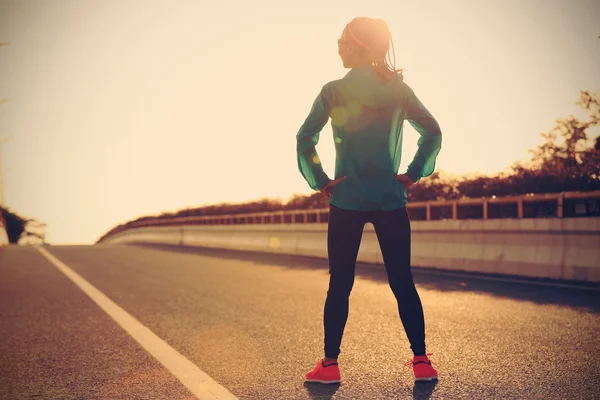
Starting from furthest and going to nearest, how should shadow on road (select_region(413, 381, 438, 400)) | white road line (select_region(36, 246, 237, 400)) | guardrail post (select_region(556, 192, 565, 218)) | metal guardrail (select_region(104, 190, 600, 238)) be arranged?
1. metal guardrail (select_region(104, 190, 600, 238))
2. guardrail post (select_region(556, 192, 565, 218))
3. white road line (select_region(36, 246, 237, 400))
4. shadow on road (select_region(413, 381, 438, 400))

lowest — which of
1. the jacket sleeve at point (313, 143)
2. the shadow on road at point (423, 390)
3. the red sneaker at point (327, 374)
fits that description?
the shadow on road at point (423, 390)

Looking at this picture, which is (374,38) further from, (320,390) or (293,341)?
(293,341)

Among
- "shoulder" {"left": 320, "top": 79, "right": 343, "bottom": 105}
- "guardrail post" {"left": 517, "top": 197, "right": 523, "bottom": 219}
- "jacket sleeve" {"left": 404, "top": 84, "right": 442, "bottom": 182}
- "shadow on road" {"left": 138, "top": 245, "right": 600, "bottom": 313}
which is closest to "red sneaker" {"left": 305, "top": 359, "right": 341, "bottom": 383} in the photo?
"jacket sleeve" {"left": 404, "top": 84, "right": 442, "bottom": 182}

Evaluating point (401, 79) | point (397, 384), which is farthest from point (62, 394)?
point (401, 79)

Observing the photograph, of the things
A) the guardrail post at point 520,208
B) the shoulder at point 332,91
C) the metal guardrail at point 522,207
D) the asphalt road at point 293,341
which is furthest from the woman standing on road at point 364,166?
the guardrail post at point 520,208

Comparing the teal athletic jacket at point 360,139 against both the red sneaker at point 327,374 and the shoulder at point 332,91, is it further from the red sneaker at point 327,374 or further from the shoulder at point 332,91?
the red sneaker at point 327,374

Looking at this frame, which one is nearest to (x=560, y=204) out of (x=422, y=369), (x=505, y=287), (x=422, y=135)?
(x=505, y=287)

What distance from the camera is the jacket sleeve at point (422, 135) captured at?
429 cm

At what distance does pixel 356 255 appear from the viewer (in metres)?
4.21

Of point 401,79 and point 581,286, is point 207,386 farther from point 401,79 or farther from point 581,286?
point 581,286

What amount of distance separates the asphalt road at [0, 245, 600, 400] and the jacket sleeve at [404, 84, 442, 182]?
1372 millimetres

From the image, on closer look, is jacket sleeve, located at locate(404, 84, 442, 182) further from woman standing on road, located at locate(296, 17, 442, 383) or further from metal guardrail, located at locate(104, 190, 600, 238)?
metal guardrail, located at locate(104, 190, 600, 238)

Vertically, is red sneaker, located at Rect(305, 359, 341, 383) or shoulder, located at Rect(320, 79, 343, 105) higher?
shoulder, located at Rect(320, 79, 343, 105)

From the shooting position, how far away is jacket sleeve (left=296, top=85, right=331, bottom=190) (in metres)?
4.19
